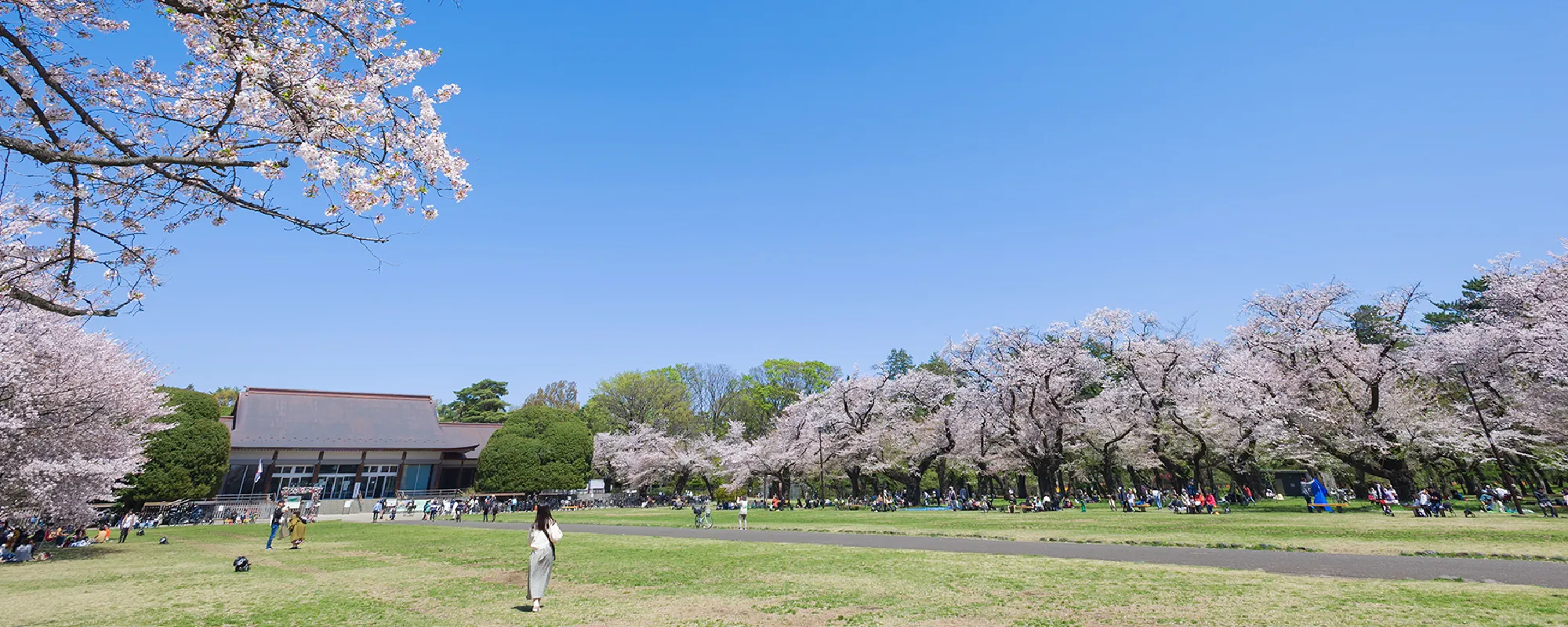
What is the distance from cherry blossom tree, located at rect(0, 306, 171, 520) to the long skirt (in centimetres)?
1426

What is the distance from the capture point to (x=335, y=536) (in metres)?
22.5

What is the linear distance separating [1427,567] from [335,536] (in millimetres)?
28432

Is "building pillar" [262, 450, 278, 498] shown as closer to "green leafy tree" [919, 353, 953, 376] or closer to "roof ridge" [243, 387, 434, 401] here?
"roof ridge" [243, 387, 434, 401]

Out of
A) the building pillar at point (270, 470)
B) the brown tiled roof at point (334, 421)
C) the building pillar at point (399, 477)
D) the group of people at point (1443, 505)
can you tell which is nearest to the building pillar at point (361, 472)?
the brown tiled roof at point (334, 421)

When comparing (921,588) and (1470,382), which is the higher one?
(1470,382)

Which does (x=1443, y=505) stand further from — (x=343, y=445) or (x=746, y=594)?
(x=343, y=445)

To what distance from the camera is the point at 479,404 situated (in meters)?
76.1

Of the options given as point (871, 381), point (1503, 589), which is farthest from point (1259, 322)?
point (1503, 589)

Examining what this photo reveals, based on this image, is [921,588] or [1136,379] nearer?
[921,588]

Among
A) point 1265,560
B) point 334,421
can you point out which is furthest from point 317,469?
point 1265,560

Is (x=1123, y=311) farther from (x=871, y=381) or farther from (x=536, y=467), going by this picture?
(x=536, y=467)

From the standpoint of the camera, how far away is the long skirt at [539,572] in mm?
8156

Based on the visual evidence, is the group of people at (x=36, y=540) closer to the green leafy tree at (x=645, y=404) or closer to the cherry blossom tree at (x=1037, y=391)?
the cherry blossom tree at (x=1037, y=391)

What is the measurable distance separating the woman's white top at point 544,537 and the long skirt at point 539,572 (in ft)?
0.20
